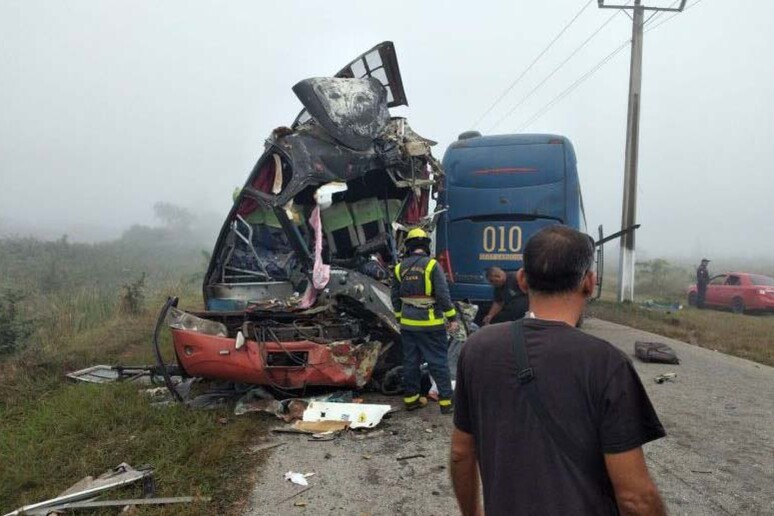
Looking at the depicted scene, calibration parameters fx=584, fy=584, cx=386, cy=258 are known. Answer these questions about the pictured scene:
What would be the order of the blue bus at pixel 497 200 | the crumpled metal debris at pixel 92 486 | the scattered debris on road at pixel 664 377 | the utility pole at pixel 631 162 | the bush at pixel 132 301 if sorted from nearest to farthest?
the crumpled metal debris at pixel 92 486, the scattered debris on road at pixel 664 377, the blue bus at pixel 497 200, the bush at pixel 132 301, the utility pole at pixel 631 162

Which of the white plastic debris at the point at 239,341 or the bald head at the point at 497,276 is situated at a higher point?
the bald head at the point at 497,276

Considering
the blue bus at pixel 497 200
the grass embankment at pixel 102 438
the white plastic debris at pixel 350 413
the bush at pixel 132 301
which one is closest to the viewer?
the grass embankment at pixel 102 438

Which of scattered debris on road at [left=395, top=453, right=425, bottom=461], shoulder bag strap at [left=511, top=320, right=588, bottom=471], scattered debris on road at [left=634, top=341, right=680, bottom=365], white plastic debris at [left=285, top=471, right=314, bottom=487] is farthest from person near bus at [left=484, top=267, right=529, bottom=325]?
shoulder bag strap at [left=511, top=320, right=588, bottom=471]

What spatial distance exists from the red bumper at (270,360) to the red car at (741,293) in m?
14.7

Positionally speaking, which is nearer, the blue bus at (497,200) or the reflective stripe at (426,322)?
the reflective stripe at (426,322)

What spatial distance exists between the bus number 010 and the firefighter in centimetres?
245

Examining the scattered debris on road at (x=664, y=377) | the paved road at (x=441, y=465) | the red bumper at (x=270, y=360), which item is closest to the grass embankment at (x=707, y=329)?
the scattered debris on road at (x=664, y=377)

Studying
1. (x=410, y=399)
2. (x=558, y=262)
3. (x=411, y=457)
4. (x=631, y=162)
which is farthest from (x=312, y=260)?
(x=631, y=162)

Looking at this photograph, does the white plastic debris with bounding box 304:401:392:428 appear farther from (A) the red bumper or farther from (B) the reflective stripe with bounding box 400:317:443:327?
(B) the reflective stripe with bounding box 400:317:443:327

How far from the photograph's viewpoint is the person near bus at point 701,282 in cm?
1652

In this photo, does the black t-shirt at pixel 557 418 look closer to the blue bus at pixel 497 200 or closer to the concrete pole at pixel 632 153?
the blue bus at pixel 497 200

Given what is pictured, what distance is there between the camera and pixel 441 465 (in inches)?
150

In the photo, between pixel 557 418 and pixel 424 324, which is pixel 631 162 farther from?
pixel 557 418

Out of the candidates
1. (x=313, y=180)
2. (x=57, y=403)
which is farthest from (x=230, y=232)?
(x=57, y=403)
